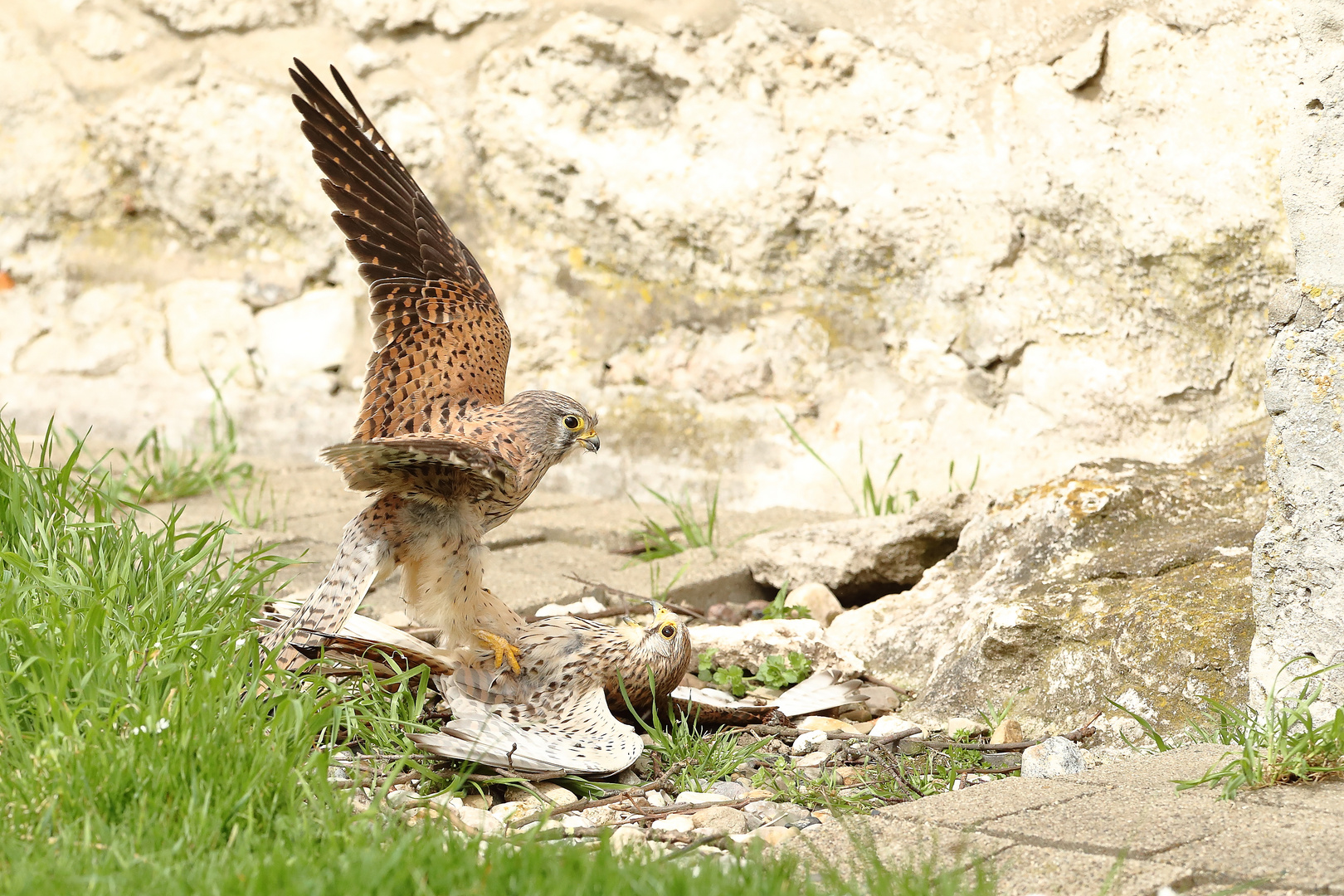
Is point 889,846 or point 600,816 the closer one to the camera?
point 889,846

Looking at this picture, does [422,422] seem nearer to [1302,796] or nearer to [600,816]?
[600,816]

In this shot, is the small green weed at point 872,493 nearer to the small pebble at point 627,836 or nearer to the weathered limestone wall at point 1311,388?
the weathered limestone wall at point 1311,388

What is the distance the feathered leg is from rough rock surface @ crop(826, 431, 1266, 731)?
4.84ft

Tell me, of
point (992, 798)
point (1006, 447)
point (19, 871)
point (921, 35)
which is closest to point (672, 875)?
point (992, 798)

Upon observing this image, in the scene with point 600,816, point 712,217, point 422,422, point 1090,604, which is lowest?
point 600,816

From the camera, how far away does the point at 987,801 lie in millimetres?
2283

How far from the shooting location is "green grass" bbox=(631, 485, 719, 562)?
4.55 meters

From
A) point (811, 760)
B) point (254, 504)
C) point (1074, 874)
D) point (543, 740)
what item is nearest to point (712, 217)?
point (254, 504)

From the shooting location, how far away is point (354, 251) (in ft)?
11.5

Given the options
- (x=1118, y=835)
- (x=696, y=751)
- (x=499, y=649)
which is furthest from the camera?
(x=499, y=649)

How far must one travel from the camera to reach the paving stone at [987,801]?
2.20 metres

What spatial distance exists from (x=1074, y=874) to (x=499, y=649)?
1.59 meters

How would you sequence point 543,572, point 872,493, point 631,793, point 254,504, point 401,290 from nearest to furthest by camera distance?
point 631,793 < point 401,290 < point 543,572 < point 872,493 < point 254,504

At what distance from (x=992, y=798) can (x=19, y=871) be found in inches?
63.9
